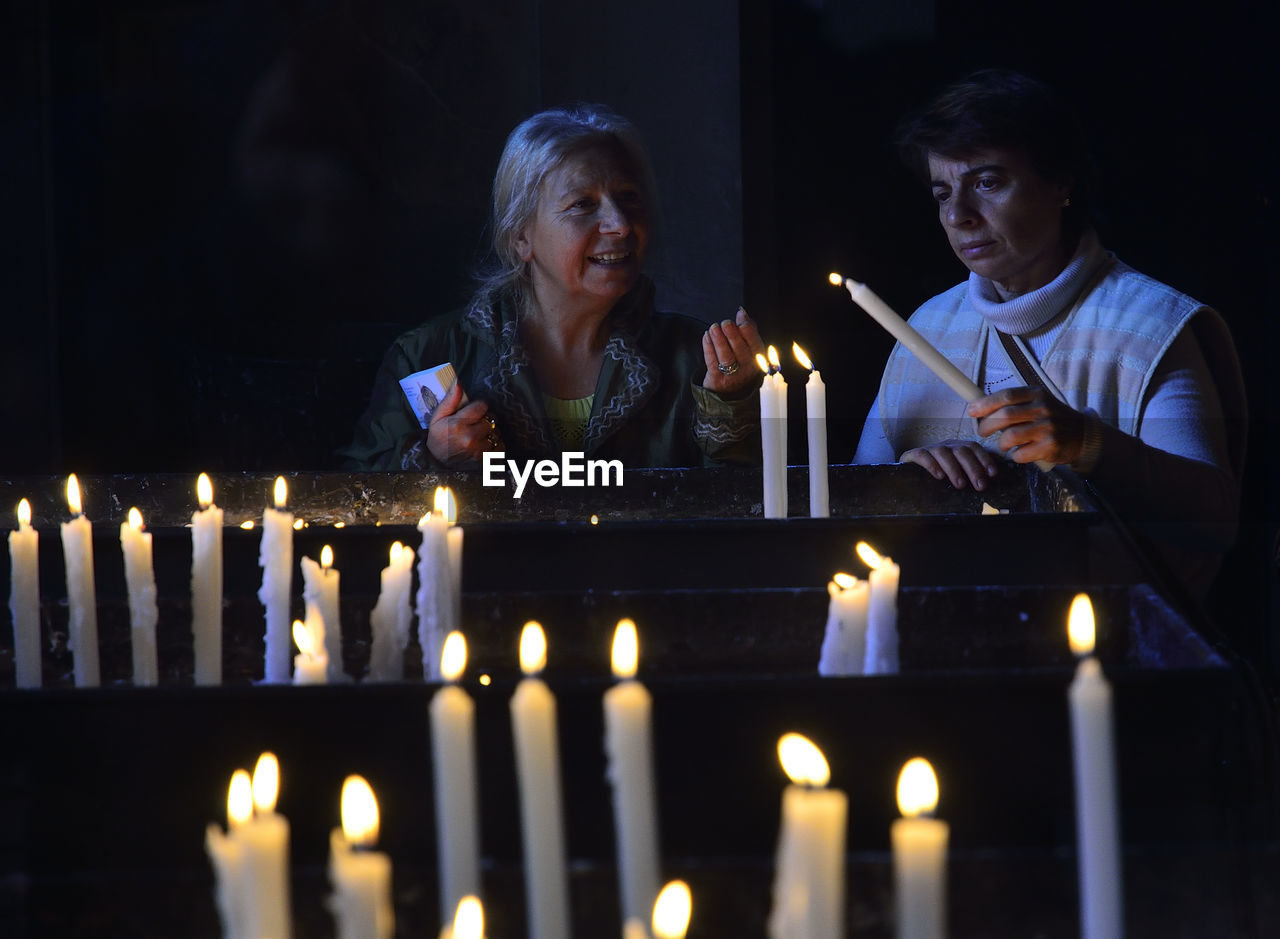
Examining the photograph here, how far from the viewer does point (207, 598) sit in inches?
27.7

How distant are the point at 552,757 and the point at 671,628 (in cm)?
42

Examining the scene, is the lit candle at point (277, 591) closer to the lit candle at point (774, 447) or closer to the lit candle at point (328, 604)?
the lit candle at point (328, 604)

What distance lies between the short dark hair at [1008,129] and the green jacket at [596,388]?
32 centimetres

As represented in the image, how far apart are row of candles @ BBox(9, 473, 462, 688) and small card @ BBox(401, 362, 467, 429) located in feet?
2.21

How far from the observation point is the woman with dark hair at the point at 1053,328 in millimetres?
1293

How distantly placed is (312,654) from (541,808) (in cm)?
28

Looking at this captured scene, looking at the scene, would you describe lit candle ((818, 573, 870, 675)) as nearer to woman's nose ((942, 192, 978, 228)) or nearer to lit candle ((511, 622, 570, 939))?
lit candle ((511, 622, 570, 939))

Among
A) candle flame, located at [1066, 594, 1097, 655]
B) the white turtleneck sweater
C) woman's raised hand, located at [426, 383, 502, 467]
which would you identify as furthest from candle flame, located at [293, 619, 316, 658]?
the white turtleneck sweater

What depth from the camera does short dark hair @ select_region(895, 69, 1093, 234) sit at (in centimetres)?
136

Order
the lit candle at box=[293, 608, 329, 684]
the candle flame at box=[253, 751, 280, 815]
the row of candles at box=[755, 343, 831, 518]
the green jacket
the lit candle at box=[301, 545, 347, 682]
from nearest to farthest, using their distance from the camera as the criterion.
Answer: the candle flame at box=[253, 751, 280, 815] < the lit candle at box=[293, 608, 329, 684] < the lit candle at box=[301, 545, 347, 682] < the row of candles at box=[755, 343, 831, 518] < the green jacket

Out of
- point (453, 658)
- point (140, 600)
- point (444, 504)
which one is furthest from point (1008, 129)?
point (453, 658)

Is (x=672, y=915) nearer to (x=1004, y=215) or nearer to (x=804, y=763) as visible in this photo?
(x=804, y=763)

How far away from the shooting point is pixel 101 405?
1.47 metres

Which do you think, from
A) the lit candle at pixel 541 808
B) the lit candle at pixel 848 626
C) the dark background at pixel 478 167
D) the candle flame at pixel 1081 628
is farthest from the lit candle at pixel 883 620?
the dark background at pixel 478 167
